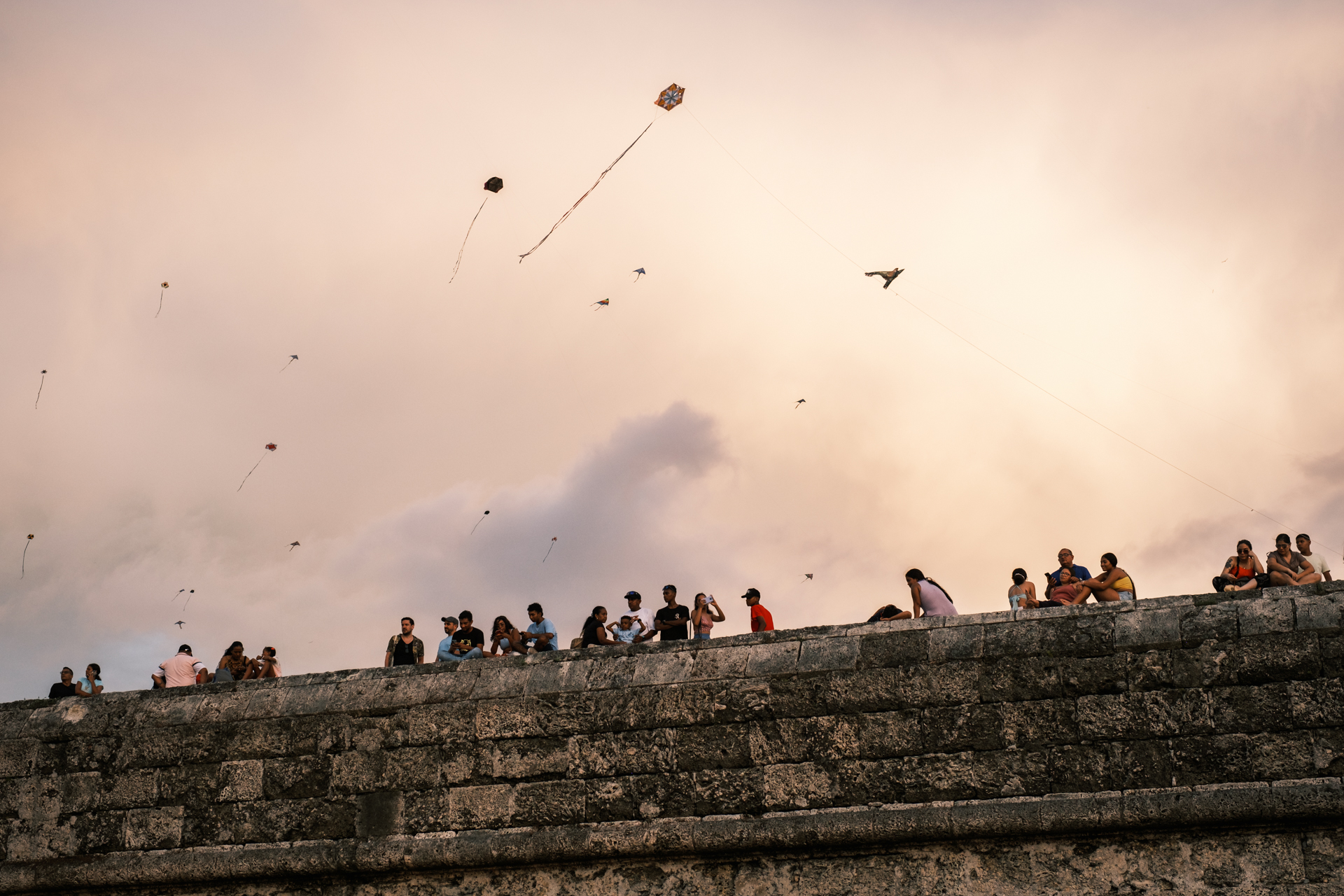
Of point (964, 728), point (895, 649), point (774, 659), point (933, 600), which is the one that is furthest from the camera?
point (933, 600)

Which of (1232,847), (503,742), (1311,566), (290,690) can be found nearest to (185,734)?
(290,690)

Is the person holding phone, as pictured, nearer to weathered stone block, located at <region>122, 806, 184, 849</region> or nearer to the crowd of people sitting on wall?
the crowd of people sitting on wall

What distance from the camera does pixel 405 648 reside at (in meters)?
9.43

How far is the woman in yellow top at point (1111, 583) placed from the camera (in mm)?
8070

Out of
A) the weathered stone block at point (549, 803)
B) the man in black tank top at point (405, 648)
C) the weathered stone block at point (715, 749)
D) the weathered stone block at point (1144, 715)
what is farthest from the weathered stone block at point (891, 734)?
the man in black tank top at point (405, 648)

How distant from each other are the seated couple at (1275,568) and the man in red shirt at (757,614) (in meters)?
3.07

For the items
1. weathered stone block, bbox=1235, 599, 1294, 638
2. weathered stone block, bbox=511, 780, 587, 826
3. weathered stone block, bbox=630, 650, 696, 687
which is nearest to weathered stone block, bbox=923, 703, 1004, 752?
weathered stone block, bbox=1235, 599, 1294, 638

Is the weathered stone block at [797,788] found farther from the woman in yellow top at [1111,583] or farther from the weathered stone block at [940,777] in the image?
the woman in yellow top at [1111,583]

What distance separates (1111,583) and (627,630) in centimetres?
370

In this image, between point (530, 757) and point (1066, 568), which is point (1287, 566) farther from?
point (530, 757)

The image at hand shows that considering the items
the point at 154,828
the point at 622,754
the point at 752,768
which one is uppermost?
the point at 622,754

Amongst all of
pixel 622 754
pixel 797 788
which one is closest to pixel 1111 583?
pixel 797 788

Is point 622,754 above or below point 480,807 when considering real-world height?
above

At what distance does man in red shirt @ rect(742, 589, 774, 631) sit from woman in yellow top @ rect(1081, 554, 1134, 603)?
2262mm
